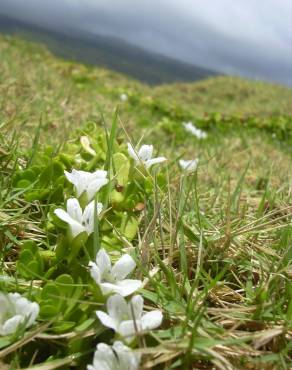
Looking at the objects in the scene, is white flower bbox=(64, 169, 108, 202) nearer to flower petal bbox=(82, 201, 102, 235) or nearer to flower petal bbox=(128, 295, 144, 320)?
flower petal bbox=(82, 201, 102, 235)

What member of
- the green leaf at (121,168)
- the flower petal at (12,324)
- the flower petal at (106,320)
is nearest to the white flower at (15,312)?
the flower petal at (12,324)

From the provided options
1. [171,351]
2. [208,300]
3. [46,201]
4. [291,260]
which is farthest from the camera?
[46,201]

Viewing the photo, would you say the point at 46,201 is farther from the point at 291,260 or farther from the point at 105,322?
the point at 291,260

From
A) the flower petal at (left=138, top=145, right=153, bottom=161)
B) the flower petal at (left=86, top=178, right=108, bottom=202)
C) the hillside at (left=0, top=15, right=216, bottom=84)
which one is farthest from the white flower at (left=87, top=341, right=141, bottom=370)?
the hillside at (left=0, top=15, right=216, bottom=84)

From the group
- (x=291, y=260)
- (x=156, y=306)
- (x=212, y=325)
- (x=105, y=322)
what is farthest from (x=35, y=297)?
(x=291, y=260)

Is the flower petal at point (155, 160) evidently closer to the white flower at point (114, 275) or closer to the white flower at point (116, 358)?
the white flower at point (114, 275)
